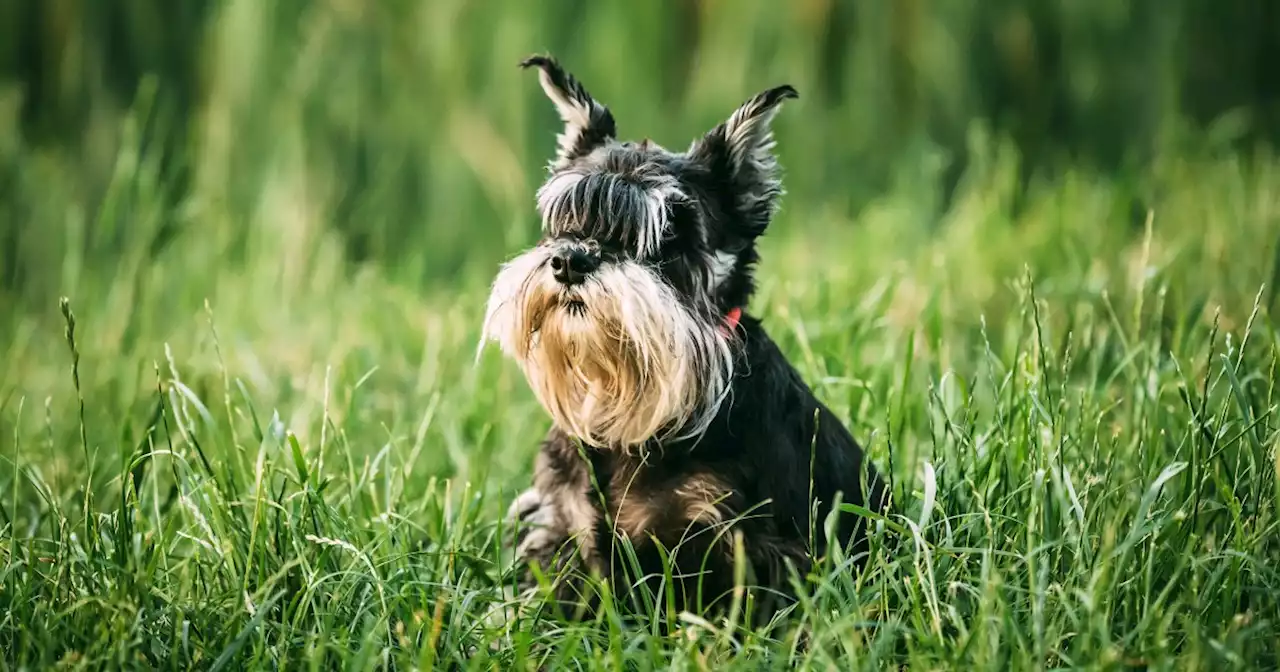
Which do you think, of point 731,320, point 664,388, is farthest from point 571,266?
point 731,320

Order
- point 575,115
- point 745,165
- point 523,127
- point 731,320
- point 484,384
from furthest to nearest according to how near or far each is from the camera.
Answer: point 523,127 < point 484,384 < point 575,115 < point 745,165 < point 731,320

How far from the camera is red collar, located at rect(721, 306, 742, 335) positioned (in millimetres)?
3762

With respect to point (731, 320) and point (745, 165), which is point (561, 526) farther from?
point (745, 165)

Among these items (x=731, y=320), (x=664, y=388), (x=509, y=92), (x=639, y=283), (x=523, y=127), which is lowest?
(x=664, y=388)

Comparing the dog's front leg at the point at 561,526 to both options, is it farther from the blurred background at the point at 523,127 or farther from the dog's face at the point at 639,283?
the blurred background at the point at 523,127

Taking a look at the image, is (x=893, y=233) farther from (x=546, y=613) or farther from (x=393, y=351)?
(x=546, y=613)

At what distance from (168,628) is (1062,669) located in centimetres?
217

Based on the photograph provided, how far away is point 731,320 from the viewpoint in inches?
149

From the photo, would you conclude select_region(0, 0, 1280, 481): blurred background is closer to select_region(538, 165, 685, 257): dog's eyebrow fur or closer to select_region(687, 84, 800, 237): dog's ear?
select_region(687, 84, 800, 237): dog's ear

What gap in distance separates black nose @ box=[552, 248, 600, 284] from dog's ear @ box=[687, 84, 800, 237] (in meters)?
0.69

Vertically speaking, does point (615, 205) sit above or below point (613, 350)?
above

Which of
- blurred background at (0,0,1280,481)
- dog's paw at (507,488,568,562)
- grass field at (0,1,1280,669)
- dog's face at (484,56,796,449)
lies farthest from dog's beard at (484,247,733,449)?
blurred background at (0,0,1280,481)

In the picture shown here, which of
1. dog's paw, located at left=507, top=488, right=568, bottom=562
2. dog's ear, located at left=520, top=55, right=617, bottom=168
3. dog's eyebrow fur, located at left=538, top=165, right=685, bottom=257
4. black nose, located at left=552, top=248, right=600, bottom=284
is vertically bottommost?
dog's paw, located at left=507, top=488, right=568, bottom=562

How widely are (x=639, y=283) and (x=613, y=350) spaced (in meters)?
0.25
